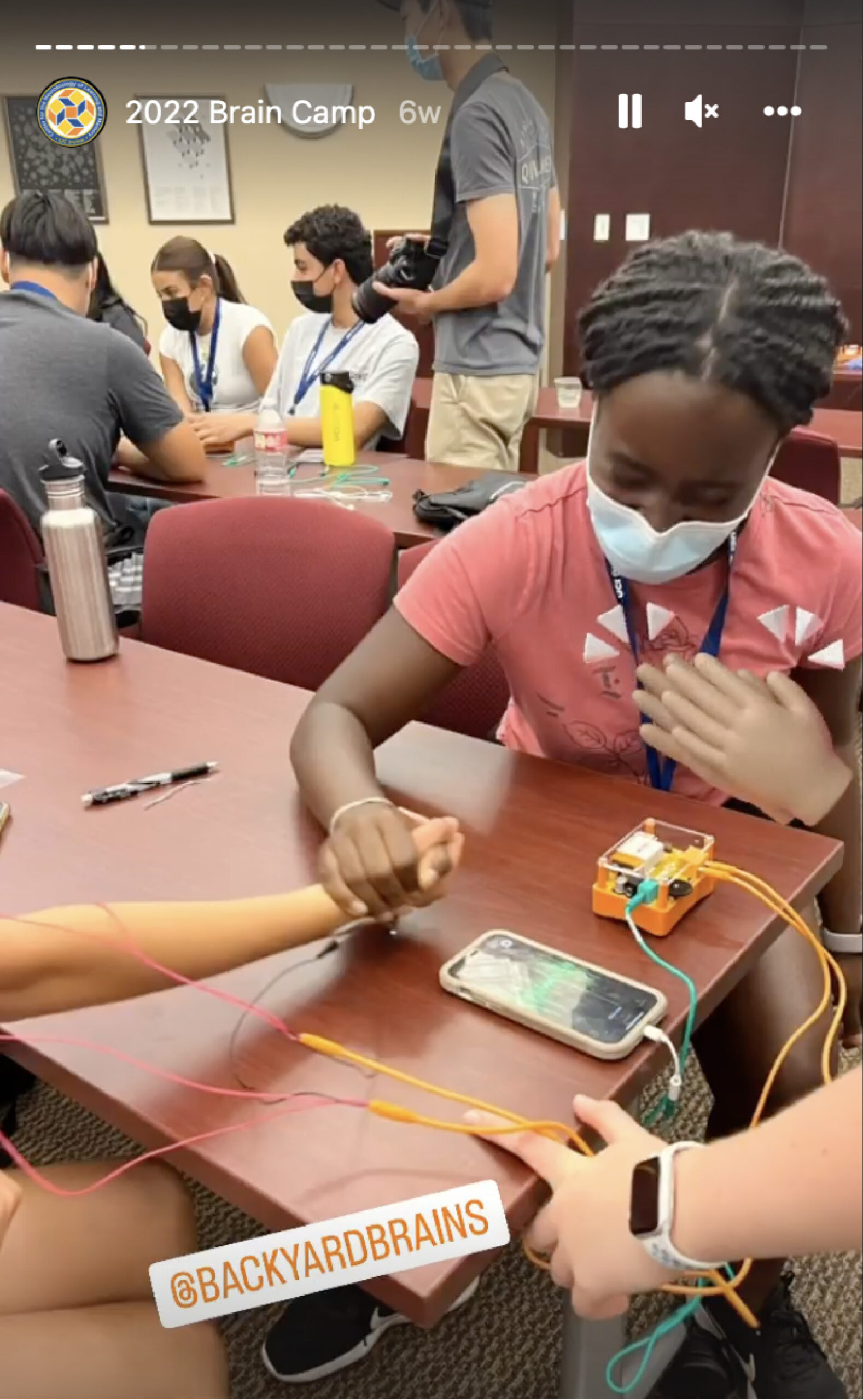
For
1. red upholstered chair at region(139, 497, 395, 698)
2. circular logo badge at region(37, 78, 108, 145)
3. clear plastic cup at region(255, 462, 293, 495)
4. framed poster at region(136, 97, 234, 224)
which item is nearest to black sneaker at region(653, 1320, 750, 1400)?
red upholstered chair at region(139, 497, 395, 698)

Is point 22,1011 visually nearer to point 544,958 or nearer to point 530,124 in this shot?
point 544,958

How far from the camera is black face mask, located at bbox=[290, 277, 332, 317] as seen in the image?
3074mm

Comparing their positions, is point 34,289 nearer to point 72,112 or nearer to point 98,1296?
point 98,1296

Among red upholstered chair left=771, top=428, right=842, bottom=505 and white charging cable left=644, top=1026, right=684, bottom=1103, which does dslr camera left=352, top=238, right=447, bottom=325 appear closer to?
red upholstered chair left=771, top=428, right=842, bottom=505

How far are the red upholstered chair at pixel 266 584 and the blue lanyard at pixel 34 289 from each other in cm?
90

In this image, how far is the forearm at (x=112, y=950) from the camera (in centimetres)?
76

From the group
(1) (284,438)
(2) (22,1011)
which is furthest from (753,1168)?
(1) (284,438)

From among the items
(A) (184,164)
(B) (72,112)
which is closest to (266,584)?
(B) (72,112)

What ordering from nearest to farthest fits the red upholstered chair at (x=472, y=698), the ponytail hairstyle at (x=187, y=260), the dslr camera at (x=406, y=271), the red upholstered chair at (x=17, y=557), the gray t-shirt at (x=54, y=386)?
1. the red upholstered chair at (x=472, y=698)
2. the red upholstered chair at (x=17, y=557)
3. the gray t-shirt at (x=54, y=386)
4. the dslr camera at (x=406, y=271)
5. the ponytail hairstyle at (x=187, y=260)

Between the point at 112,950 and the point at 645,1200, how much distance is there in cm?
40

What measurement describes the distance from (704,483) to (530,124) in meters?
1.95

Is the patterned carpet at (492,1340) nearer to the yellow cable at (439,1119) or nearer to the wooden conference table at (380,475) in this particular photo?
the yellow cable at (439,1119)

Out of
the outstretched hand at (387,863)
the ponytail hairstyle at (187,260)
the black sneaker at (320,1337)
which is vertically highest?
the ponytail hairstyle at (187,260)

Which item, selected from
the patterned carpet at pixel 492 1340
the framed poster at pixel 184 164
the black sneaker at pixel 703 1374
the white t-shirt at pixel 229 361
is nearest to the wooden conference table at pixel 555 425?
the white t-shirt at pixel 229 361
